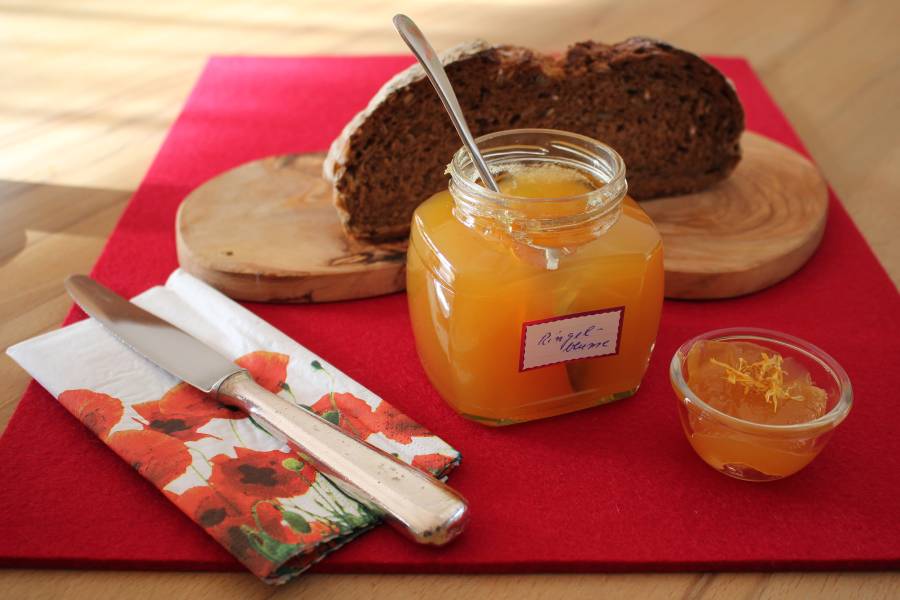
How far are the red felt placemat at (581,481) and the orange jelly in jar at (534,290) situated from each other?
5 cm

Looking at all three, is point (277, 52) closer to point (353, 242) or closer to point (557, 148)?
point (353, 242)

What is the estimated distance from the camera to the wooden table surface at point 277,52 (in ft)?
2.92

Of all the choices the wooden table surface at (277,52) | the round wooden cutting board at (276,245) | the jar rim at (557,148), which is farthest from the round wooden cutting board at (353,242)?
the jar rim at (557,148)

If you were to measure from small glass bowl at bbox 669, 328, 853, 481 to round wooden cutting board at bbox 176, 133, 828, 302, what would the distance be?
11.9 inches

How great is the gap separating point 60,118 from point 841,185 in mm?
1502

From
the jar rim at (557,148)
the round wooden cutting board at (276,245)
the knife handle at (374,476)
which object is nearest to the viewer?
the knife handle at (374,476)

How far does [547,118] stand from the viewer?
4.63 ft

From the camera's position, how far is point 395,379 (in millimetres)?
1167

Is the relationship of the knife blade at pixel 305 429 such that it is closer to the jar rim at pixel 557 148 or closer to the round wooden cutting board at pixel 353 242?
the round wooden cutting board at pixel 353 242

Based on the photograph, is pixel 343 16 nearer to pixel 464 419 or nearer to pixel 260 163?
pixel 260 163

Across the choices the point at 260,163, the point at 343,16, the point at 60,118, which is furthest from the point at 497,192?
the point at 343,16

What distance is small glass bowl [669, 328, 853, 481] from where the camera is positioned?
0.93 metres

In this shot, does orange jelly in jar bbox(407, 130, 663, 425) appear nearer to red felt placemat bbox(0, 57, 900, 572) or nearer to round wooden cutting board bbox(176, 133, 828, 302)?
red felt placemat bbox(0, 57, 900, 572)

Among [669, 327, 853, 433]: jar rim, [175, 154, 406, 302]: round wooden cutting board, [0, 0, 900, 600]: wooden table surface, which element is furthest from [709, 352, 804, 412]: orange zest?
[175, 154, 406, 302]: round wooden cutting board
